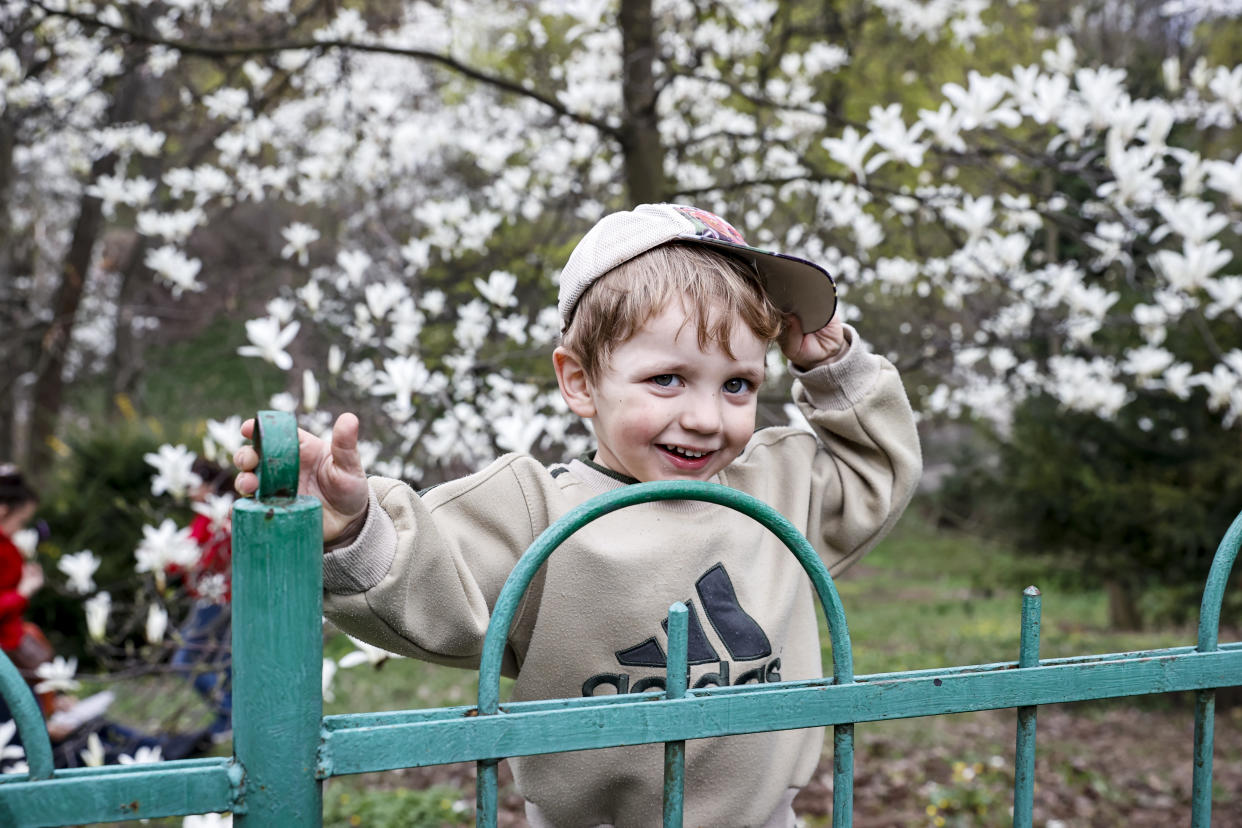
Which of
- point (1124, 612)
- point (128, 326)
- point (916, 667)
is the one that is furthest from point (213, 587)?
point (1124, 612)

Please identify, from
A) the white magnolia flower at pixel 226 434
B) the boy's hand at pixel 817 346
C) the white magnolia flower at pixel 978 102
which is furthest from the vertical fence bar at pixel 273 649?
the white magnolia flower at pixel 978 102

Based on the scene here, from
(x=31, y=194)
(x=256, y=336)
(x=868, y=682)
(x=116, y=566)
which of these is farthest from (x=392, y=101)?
(x=31, y=194)

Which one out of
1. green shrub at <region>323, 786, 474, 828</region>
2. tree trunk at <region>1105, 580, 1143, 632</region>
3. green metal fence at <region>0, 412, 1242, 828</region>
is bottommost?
tree trunk at <region>1105, 580, 1143, 632</region>

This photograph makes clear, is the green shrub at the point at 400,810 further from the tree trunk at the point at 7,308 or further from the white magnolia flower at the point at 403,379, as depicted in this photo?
the tree trunk at the point at 7,308

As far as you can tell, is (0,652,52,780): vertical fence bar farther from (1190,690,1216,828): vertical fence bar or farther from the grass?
the grass

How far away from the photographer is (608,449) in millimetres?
1584

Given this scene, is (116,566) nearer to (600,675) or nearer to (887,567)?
(600,675)

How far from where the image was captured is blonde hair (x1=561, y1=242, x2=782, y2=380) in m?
1.45

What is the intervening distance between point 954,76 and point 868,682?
21.4ft

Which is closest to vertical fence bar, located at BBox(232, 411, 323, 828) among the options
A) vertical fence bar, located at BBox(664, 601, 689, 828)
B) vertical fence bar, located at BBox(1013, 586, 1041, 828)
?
vertical fence bar, located at BBox(664, 601, 689, 828)

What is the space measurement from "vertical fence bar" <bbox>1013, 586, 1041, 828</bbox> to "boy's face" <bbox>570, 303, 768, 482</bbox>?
0.47 m

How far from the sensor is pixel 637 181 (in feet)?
12.3

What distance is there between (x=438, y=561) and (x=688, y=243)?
0.62m

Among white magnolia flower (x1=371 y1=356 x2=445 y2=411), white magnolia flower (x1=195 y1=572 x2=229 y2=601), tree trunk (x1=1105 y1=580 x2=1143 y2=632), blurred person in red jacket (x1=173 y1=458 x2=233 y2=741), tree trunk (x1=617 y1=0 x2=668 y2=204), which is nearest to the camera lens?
white magnolia flower (x1=371 y1=356 x2=445 y2=411)
